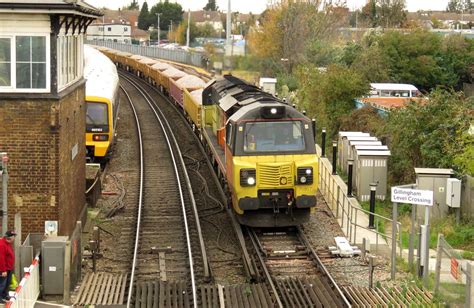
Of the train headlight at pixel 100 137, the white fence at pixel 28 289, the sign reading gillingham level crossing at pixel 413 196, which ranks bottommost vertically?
the white fence at pixel 28 289

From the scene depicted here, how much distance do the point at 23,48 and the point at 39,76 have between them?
1.75 feet

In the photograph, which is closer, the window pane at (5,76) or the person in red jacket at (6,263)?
the person in red jacket at (6,263)

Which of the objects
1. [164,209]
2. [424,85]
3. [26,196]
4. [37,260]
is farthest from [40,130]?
Answer: [424,85]

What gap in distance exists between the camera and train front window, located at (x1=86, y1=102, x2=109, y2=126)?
23.6 metres

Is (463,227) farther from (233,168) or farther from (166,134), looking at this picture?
(166,134)

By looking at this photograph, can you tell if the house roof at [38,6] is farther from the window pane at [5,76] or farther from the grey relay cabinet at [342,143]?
the grey relay cabinet at [342,143]

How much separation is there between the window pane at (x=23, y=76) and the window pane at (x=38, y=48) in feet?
0.62

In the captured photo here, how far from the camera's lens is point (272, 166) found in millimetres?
16016

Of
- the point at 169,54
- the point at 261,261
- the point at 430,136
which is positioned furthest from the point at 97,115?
the point at 169,54

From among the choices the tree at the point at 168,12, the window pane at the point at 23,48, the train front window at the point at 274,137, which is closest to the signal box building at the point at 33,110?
the window pane at the point at 23,48

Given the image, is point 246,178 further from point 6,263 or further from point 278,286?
point 6,263

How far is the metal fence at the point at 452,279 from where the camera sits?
432 inches

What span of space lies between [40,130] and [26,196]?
1.16 m

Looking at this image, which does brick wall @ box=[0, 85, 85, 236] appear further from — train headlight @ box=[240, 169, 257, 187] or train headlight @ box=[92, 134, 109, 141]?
train headlight @ box=[92, 134, 109, 141]
